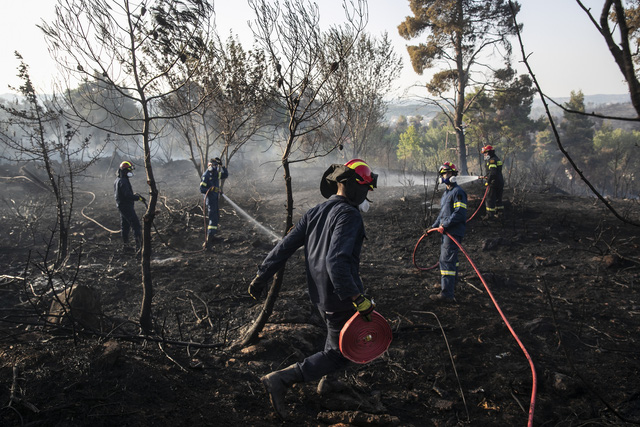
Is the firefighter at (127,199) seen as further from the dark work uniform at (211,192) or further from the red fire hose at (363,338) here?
the red fire hose at (363,338)

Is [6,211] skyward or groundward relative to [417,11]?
groundward

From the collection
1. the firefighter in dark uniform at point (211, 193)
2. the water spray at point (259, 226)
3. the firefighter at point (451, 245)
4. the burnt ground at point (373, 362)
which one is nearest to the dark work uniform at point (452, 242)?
the firefighter at point (451, 245)

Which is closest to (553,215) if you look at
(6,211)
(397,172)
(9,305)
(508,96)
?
(9,305)

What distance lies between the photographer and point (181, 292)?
606 cm

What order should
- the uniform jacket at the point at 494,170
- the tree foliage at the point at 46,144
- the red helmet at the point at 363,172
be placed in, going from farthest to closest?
the uniform jacket at the point at 494,170, the tree foliage at the point at 46,144, the red helmet at the point at 363,172

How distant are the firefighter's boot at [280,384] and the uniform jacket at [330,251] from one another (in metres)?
0.54

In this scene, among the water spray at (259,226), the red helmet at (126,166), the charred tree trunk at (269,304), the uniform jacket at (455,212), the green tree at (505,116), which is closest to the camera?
the charred tree trunk at (269,304)

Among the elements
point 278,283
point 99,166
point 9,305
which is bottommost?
point 9,305

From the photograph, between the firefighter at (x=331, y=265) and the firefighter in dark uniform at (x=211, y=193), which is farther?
the firefighter in dark uniform at (x=211, y=193)

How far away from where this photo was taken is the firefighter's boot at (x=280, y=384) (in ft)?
8.93

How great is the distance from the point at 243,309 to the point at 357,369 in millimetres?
2078

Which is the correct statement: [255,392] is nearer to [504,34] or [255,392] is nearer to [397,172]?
[504,34]

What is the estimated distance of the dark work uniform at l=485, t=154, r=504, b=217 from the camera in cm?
923

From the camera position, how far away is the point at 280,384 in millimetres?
2770
